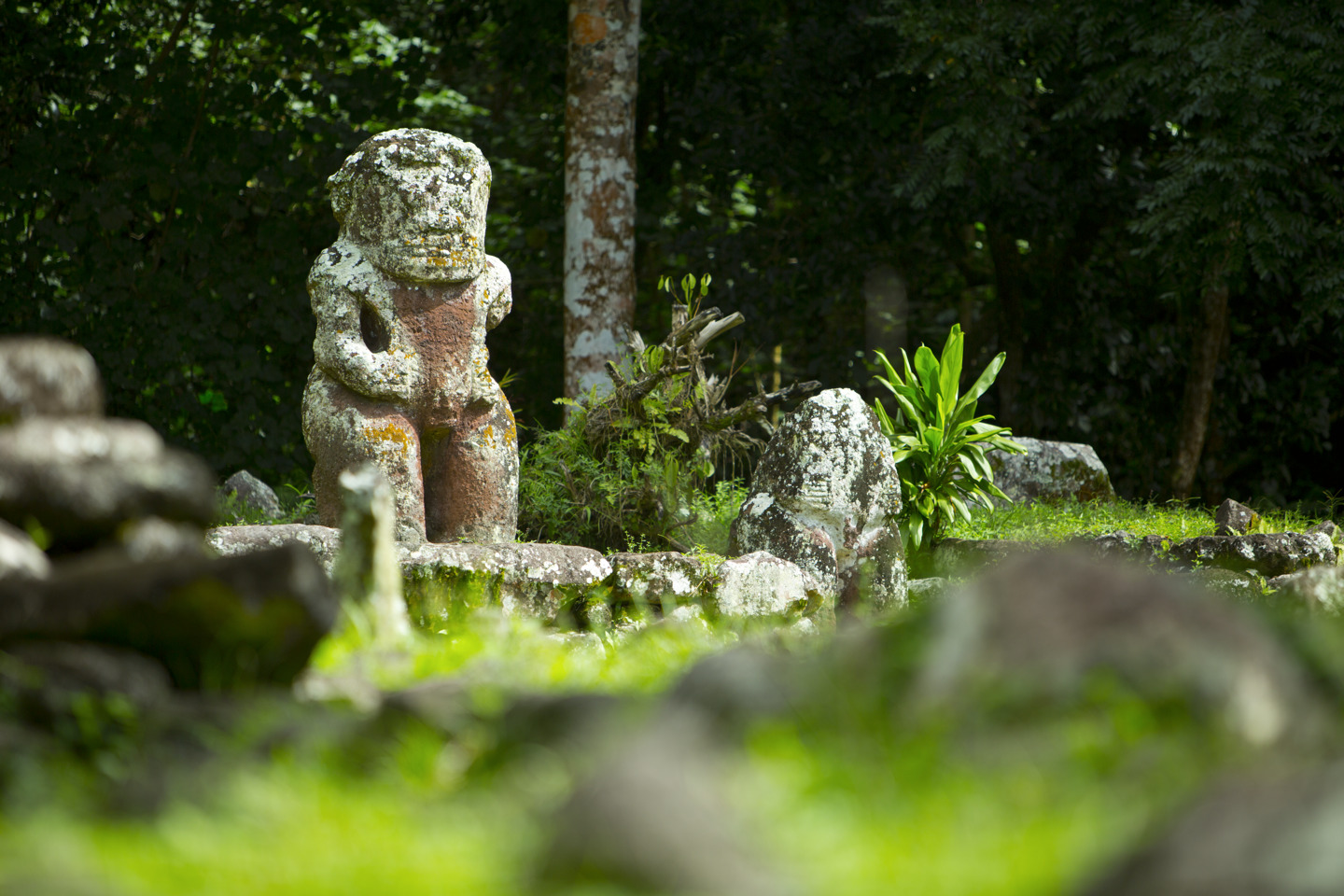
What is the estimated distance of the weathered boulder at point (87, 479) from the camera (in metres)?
2.32

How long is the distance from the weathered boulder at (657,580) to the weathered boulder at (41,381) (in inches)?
82.9

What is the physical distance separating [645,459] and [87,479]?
11.1ft

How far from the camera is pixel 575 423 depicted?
573cm

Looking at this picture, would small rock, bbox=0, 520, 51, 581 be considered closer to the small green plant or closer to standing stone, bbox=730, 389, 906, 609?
standing stone, bbox=730, 389, 906, 609

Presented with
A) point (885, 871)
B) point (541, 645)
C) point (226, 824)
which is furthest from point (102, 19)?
point (885, 871)

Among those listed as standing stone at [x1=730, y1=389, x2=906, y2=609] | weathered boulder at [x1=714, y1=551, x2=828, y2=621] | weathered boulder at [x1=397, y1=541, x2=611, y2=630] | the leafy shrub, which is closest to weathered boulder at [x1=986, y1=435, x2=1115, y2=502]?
the leafy shrub

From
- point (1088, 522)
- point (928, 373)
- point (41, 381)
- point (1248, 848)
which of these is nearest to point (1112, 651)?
point (1248, 848)

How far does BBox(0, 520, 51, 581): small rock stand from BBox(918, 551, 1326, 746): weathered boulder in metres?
1.55

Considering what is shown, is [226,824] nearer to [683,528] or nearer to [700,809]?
[700,809]

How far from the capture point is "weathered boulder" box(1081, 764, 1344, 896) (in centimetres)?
122

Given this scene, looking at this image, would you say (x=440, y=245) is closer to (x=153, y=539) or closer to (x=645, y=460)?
(x=645, y=460)

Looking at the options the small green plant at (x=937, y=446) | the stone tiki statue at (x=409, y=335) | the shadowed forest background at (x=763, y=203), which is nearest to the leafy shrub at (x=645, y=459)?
the small green plant at (x=937, y=446)

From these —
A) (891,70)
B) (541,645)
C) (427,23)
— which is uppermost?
(427,23)

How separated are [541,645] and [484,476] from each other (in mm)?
1585
